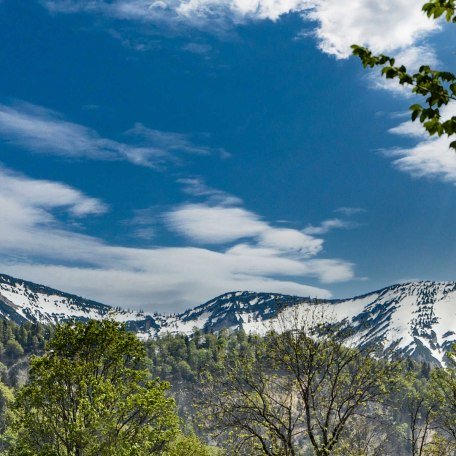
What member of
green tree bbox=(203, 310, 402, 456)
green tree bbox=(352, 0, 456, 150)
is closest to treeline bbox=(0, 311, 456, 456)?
green tree bbox=(203, 310, 402, 456)

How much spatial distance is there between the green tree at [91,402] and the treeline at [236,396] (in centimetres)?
6

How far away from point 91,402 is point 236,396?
9.43m

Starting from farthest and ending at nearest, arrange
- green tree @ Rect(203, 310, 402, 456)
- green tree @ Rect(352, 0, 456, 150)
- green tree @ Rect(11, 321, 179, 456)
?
green tree @ Rect(11, 321, 179, 456) < green tree @ Rect(203, 310, 402, 456) < green tree @ Rect(352, 0, 456, 150)

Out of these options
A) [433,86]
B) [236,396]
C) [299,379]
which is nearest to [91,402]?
[236,396]

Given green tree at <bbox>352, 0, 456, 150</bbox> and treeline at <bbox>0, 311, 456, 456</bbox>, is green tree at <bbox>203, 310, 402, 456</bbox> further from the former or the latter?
green tree at <bbox>352, 0, 456, 150</bbox>

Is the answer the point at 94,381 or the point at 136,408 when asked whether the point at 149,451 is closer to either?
the point at 136,408

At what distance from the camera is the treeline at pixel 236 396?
2334cm

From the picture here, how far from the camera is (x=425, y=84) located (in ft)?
23.4

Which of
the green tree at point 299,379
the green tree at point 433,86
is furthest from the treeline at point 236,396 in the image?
the green tree at point 433,86

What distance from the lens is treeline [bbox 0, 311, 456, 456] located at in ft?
76.6

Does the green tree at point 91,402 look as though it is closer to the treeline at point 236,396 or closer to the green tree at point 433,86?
the treeline at point 236,396

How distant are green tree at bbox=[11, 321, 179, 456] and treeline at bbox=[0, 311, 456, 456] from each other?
6 cm

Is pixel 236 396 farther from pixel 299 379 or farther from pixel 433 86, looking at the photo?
pixel 433 86

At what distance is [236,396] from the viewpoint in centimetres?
2512
